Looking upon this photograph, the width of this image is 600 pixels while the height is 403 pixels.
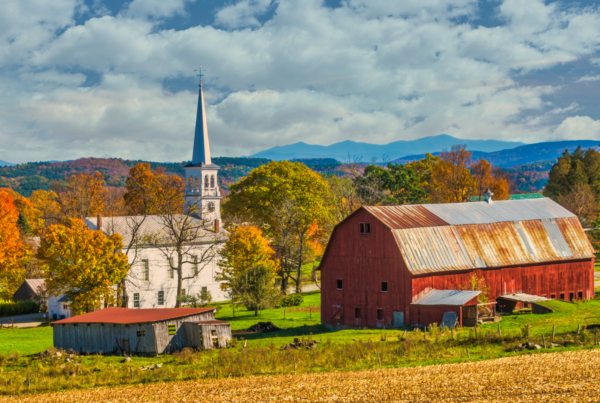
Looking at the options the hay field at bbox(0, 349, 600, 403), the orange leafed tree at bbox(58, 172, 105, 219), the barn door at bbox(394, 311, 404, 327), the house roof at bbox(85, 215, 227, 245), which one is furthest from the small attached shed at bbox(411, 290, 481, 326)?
the orange leafed tree at bbox(58, 172, 105, 219)

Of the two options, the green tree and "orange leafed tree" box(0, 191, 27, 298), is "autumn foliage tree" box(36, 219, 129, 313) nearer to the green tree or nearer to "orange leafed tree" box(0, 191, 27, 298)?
"orange leafed tree" box(0, 191, 27, 298)

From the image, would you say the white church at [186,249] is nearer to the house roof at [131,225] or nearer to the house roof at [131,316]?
the house roof at [131,225]

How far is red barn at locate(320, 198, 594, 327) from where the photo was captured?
1676 inches

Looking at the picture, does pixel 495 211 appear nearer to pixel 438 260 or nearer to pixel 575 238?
pixel 575 238

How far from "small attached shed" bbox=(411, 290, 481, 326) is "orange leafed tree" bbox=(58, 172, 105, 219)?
53405mm

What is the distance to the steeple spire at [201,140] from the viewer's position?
72.4 m

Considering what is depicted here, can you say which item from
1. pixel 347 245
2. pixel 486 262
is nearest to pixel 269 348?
pixel 347 245

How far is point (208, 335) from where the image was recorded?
1508 inches

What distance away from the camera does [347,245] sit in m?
46.0

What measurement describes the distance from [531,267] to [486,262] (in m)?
4.27

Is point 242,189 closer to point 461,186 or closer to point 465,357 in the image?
point 461,186

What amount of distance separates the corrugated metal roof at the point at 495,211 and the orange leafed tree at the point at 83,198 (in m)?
49.6

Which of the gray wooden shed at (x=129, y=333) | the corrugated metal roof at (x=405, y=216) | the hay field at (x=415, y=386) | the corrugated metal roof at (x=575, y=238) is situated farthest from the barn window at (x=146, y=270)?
the corrugated metal roof at (x=575, y=238)

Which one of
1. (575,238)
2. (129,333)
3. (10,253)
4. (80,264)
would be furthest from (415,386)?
(10,253)
